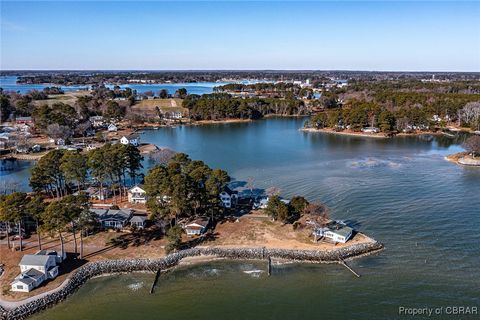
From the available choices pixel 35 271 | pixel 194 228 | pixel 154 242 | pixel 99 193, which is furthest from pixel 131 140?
pixel 35 271

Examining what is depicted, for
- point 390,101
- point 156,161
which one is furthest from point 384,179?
point 390,101

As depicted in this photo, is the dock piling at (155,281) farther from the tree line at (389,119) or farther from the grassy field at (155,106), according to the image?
the grassy field at (155,106)

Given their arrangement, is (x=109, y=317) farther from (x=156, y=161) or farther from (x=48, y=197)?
(x=156, y=161)

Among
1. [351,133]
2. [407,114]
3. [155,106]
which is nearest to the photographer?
[351,133]

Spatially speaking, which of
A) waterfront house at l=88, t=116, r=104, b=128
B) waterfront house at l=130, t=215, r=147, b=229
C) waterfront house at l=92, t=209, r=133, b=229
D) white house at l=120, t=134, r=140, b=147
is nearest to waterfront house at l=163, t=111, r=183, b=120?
waterfront house at l=88, t=116, r=104, b=128

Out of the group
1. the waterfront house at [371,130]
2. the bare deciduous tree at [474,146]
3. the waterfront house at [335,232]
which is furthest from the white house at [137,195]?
the waterfront house at [371,130]

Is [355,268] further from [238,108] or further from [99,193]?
[238,108]
